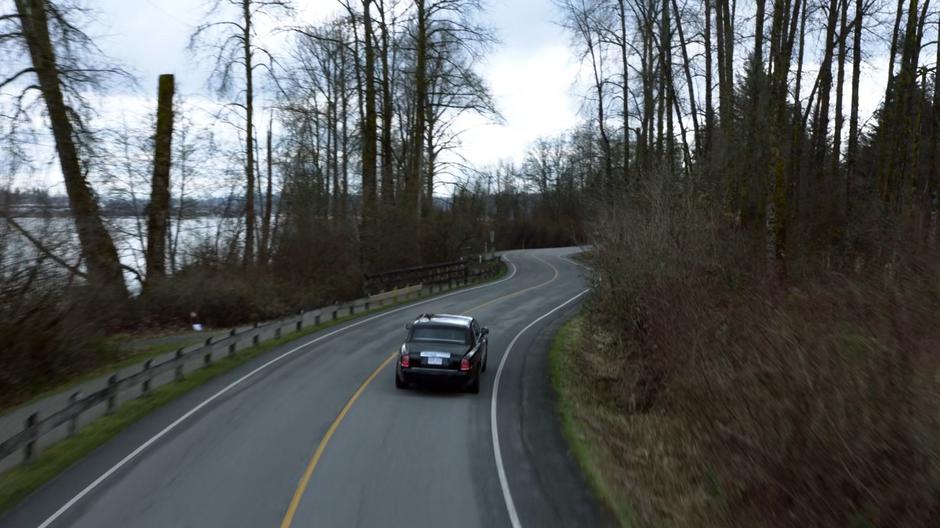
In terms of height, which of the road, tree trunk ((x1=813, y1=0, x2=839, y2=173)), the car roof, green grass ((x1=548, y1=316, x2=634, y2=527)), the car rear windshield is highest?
tree trunk ((x1=813, y1=0, x2=839, y2=173))

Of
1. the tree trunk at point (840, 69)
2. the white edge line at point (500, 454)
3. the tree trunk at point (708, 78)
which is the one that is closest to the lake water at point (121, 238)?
the white edge line at point (500, 454)

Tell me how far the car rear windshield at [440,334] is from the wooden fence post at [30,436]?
7631 millimetres

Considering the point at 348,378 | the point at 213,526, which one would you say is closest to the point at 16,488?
the point at 213,526

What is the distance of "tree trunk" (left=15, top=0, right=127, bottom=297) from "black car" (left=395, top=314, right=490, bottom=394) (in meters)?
9.21

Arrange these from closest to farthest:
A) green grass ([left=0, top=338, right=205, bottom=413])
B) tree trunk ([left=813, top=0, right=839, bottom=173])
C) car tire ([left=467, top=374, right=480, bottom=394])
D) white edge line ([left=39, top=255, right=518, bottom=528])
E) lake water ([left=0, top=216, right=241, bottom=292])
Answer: white edge line ([left=39, top=255, right=518, bottom=528]), green grass ([left=0, top=338, right=205, bottom=413]), car tire ([left=467, top=374, right=480, bottom=394]), lake water ([left=0, top=216, right=241, bottom=292]), tree trunk ([left=813, top=0, right=839, bottom=173])

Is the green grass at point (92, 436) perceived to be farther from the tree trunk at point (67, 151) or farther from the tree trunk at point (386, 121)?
the tree trunk at point (386, 121)

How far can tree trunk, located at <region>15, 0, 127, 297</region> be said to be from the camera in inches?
773

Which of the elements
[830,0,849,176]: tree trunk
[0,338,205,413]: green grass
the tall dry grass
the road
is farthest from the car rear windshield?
[830,0,849,176]: tree trunk

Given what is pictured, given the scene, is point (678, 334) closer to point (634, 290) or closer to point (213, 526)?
point (634, 290)

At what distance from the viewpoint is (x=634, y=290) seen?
18.2 metres

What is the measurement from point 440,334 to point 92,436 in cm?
729

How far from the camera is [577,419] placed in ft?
48.3

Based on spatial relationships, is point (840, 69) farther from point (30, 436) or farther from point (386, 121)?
point (30, 436)

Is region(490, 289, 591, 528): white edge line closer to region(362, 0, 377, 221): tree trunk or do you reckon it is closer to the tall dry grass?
the tall dry grass
